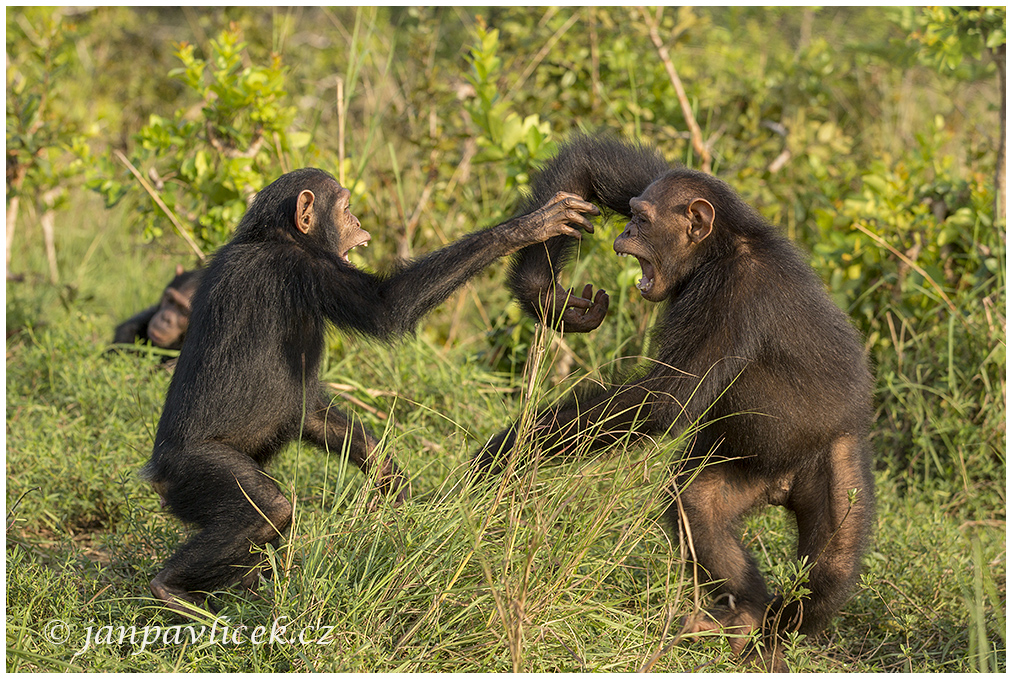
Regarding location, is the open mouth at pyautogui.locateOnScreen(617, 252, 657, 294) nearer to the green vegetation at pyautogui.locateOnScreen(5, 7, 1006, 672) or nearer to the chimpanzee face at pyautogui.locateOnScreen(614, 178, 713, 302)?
the chimpanzee face at pyautogui.locateOnScreen(614, 178, 713, 302)

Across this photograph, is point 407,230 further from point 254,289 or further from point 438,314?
point 254,289

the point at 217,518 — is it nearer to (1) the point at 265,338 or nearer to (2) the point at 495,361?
(1) the point at 265,338

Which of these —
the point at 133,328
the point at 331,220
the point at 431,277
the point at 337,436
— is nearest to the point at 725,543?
the point at 431,277

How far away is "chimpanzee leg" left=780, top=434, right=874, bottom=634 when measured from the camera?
3822 mm

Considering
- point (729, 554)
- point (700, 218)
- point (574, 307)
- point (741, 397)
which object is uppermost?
point (700, 218)

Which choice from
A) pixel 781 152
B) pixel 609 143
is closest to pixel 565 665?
pixel 609 143

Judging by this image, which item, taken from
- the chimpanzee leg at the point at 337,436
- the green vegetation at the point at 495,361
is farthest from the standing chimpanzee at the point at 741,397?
the chimpanzee leg at the point at 337,436

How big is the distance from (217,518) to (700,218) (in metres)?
2.28

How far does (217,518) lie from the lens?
3674 mm

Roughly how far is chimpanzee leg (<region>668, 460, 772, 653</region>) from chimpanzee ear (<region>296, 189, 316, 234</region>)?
6.34ft

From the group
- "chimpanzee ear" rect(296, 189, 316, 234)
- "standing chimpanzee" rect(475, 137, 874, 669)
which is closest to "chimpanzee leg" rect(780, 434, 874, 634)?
"standing chimpanzee" rect(475, 137, 874, 669)

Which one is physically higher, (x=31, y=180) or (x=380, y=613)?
(x=31, y=180)

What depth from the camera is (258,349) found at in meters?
3.86

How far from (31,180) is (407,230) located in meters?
3.22
